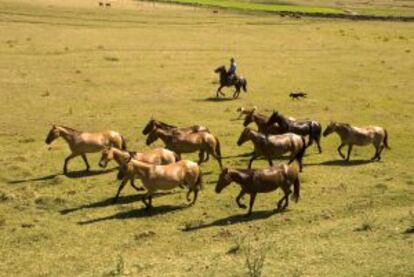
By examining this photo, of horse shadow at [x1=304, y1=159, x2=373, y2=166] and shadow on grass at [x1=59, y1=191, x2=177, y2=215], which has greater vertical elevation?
horse shadow at [x1=304, y1=159, x2=373, y2=166]

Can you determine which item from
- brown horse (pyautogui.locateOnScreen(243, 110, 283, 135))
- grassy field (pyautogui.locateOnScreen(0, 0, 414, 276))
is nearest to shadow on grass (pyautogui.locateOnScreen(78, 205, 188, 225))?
grassy field (pyautogui.locateOnScreen(0, 0, 414, 276))

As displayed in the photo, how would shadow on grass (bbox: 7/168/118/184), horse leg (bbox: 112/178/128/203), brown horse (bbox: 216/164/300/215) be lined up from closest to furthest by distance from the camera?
1. brown horse (bbox: 216/164/300/215)
2. horse leg (bbox: 112/178/128/203)
3. shadow on grass (bbox: 7/168/118/184)

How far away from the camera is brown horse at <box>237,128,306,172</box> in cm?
1966

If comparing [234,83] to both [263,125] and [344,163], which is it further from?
[344,163]

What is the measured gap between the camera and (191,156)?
21766mm

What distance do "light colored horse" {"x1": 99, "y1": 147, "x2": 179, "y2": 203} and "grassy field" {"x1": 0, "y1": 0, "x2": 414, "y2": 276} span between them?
88 centimetres

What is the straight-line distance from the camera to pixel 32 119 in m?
27.1

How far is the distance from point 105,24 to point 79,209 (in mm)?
47238

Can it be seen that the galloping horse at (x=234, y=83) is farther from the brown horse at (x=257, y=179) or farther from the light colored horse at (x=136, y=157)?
the brown horse at (x=257, y=179)

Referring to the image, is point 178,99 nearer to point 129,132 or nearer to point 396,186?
point 129,132

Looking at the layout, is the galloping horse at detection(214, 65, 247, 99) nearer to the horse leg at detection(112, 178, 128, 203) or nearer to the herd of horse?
the herd of horse

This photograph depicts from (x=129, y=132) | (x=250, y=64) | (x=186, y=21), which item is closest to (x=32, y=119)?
(x=129, y=132)

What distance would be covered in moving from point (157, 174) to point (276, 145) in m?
4.71

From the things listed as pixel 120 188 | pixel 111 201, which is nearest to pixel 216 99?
pixel 111 201
